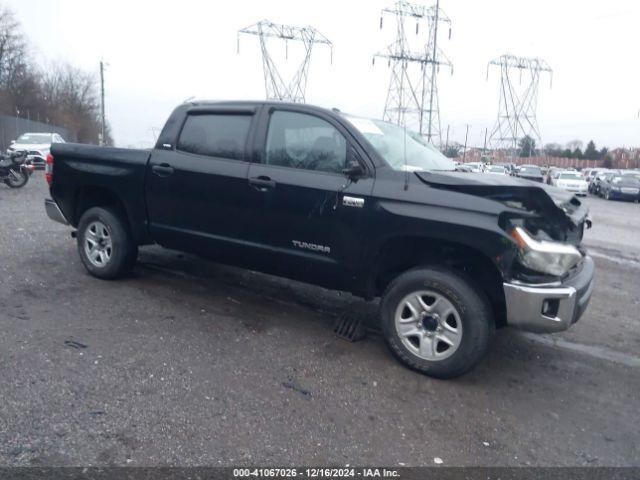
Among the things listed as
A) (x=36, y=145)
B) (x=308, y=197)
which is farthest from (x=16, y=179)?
(x=308, y=197)

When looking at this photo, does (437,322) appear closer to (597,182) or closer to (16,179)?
(16,179)

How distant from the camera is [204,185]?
4910 mm

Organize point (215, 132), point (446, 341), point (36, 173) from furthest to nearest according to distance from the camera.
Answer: point (36, 173) → point (215, 132) → point (446, 341)

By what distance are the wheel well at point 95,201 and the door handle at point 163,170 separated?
70cm

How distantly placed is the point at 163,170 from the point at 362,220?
211cm

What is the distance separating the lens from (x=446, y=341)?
3.92 m

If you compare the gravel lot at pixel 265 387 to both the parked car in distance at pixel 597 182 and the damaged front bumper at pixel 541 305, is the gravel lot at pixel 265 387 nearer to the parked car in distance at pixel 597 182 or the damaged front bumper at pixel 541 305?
the damaged front bumper at pixel 541 305

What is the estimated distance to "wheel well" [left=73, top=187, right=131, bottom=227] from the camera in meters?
5.71

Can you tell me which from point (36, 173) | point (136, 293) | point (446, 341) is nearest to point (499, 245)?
point (446, 341)

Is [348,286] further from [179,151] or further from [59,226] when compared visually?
[59,226]

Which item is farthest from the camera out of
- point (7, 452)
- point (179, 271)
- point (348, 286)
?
point (179, 271)

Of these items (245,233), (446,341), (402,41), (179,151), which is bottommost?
(446,341)

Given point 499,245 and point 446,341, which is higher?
point 499,245

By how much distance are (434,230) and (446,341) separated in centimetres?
80
